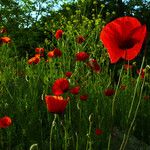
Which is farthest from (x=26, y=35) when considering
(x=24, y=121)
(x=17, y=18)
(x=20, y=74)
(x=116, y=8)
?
(x=24, y=121)

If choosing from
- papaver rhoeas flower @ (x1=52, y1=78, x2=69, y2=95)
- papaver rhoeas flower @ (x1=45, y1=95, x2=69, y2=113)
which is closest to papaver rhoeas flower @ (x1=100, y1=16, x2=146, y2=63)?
papaver rhoeas flower @ (x1=45, y1=95, x2=69, y2=113)

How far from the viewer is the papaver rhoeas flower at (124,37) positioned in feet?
5.40

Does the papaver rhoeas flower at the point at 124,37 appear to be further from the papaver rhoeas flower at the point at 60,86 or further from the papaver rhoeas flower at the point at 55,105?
the papaver rhoeas flower at the point at 60,86

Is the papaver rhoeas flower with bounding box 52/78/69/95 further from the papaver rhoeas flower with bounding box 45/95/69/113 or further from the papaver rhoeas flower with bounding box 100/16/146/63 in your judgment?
the papaver rhoeas flower with bounding box 100/16/146/63

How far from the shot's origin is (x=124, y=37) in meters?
1.65

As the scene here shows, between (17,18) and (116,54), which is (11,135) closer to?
(116,54)

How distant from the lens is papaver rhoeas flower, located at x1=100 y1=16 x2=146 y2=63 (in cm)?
165

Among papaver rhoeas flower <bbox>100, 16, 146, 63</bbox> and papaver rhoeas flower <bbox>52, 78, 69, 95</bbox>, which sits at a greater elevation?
papaver rhoeas flower <bbox>100, 16, 146, 63</bbox>

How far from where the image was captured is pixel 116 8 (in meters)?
14.1

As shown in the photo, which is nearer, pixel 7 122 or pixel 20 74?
pixel 7 122

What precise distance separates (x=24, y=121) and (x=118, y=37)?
10.1 ft

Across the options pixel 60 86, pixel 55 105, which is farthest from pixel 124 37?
pixel 60 86

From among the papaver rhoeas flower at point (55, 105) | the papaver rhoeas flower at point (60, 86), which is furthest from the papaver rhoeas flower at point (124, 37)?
the papaver rhoeas flower at point (60, 86)

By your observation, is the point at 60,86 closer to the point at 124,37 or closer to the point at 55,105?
the point at 55,105
